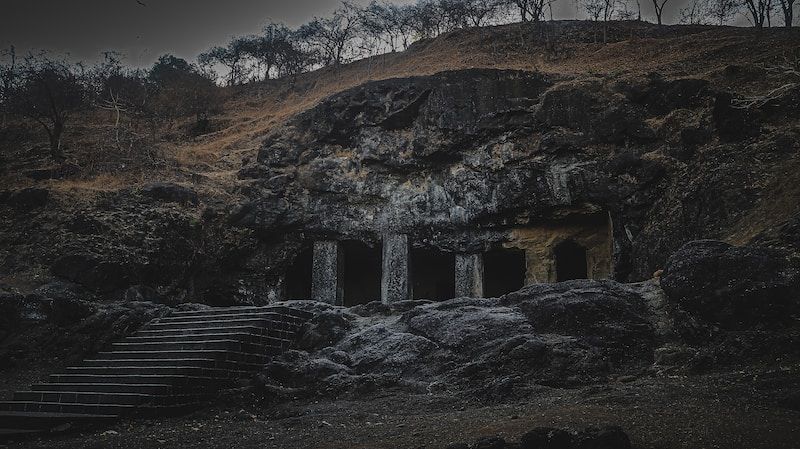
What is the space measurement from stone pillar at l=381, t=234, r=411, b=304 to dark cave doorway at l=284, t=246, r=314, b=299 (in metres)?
→ 2.89

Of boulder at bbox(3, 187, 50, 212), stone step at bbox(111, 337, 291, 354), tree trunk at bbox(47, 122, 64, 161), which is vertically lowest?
stone step at bbox(111, 337, 291, 354)

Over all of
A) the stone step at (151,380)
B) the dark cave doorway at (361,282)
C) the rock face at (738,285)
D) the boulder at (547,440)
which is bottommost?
the dark cave doorway at (361,282)

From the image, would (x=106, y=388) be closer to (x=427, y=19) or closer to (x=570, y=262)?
(x=570, y=262)

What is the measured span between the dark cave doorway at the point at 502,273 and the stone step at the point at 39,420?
14.1 metres

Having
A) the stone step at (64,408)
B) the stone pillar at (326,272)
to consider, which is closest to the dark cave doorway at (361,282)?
the stone pillar at (326,272)

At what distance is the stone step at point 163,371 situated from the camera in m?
8.83

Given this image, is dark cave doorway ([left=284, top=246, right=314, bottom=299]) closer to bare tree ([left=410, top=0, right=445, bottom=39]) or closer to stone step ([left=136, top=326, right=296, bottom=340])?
stone step ([left=136, top=326, right=296, bottom=340])

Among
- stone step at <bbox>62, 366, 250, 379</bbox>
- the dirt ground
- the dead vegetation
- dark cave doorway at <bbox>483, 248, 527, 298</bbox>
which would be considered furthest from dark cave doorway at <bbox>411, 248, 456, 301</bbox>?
the dirt ground

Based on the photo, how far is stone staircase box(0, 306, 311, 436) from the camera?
8078 mm

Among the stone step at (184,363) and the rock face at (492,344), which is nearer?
the rock face at (492,344)

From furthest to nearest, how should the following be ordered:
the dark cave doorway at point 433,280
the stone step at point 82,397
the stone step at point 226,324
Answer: the dark cave doorway at point 433,280, the stone step at point 226,324, the stone step at point 82,397

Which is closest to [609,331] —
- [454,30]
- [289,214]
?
[289,214]

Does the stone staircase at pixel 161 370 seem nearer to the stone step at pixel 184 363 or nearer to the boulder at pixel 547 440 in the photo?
the stone step at pixel 184 363

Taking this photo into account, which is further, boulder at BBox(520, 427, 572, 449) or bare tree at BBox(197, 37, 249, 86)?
bare tree at BBox(197, 37, 249, 86)
